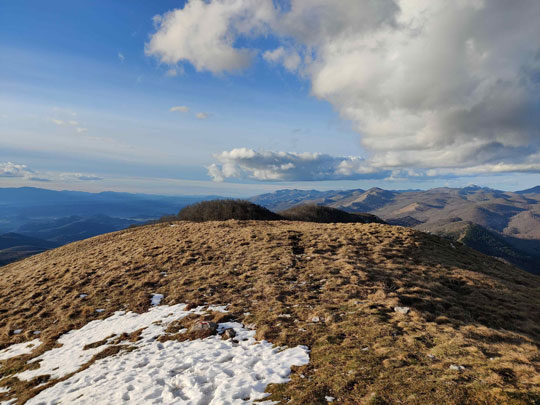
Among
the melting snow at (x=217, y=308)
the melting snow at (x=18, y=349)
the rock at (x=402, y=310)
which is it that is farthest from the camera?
the melting snow at (x=217, y=308)

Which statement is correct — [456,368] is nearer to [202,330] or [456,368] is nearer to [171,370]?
[171,370]

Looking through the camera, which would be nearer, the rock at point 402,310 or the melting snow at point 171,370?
the melting snow at point 171,370

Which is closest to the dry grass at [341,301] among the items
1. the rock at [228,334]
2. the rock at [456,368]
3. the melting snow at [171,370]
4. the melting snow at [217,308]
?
Answer: the rock at [456,368]

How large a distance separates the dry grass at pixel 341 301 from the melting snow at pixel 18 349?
0.68 meters

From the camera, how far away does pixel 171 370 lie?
10773 millimetres

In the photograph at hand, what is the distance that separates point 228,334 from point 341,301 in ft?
23.3

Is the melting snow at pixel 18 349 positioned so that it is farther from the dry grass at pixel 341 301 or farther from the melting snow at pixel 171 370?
the melting snow at pixel 171 370

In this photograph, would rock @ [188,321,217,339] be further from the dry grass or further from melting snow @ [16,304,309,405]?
the dry grass

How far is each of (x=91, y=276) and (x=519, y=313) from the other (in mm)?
32867

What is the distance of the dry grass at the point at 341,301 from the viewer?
28.6 ft

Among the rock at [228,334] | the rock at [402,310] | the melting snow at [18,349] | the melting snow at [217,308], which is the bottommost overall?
the melting snow at [18,349]

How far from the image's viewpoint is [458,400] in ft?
24.4

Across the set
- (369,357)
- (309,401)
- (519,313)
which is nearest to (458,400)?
(369,357)

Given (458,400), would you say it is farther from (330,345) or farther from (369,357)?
(330,345)
